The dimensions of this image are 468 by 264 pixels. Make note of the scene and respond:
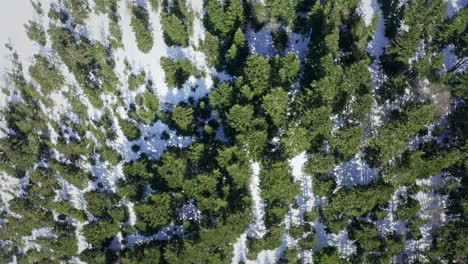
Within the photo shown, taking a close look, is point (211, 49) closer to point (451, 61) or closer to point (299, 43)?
point (299, 43)

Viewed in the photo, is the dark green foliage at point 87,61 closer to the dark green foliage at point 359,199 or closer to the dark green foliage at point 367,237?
the dark green foliage at point 359,199

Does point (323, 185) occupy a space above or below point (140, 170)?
below

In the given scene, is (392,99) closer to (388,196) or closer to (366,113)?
(366,113)

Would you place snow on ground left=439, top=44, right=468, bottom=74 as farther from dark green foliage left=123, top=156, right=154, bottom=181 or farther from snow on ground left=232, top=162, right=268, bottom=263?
dark green foliage left=123, top=156, right=154, bottom=181

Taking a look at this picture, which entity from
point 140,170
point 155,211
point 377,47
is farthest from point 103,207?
point 377,47

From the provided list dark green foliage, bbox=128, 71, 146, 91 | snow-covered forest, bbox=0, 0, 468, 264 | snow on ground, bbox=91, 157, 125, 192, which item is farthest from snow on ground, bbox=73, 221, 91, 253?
dark green foliage, bbox=128, 71, 146, 91

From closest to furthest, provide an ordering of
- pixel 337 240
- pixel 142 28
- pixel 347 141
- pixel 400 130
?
pixel 400 130 → pixel 347 141 → pixel 142 28 → pixel 337 240

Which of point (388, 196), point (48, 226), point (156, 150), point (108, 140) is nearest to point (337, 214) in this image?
point (388, 196)
